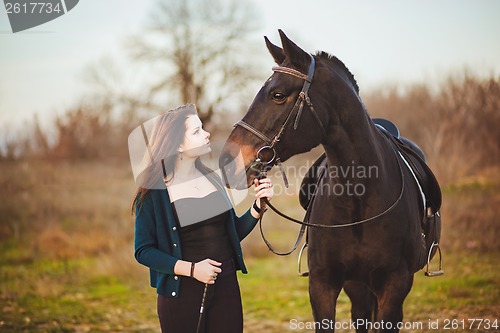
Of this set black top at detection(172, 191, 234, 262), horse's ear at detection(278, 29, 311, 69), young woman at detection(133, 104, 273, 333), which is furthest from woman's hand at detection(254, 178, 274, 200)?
horse's ear at detection(278, 29, 311, 69)

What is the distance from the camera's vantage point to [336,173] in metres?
2.96

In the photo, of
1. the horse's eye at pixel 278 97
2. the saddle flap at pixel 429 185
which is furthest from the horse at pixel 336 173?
the saddle flap at pixel 429 185

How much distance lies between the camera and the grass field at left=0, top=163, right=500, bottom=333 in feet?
19.8

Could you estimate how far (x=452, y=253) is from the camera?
902cm

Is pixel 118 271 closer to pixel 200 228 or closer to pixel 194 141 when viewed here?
pixel 200 228

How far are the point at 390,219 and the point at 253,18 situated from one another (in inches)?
682

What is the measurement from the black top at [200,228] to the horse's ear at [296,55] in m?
0.86

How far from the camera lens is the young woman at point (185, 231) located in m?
2.63

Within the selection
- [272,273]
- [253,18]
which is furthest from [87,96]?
[272,273]

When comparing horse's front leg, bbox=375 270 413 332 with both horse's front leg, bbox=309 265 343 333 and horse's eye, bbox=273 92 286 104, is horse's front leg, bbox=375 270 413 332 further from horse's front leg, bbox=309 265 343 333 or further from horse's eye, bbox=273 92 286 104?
horse's eye, bbox=273 92 286 104

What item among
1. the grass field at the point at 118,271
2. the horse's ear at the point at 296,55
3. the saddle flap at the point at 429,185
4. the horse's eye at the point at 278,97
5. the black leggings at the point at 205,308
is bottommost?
the grass field at the point at 118,271

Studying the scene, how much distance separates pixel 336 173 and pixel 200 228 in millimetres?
849

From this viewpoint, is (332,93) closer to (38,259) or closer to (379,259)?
(379,259)

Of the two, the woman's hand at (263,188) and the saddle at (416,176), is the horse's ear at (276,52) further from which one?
the saddle at (416,176)
